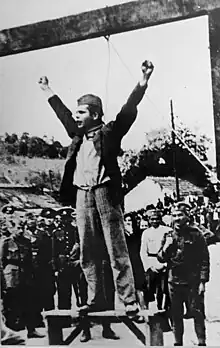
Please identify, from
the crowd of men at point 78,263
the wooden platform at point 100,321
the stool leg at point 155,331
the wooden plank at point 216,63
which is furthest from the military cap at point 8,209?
the wooden plank at point 216,63

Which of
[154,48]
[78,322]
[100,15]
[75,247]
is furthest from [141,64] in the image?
[78,322]

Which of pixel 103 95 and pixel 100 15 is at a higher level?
pixel 100 15

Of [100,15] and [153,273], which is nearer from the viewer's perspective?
[153,273]

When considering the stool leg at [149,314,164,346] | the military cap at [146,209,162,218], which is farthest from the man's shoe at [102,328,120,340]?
the military cap at [146,209,162,218]

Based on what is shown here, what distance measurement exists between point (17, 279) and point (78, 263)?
0.22 metres

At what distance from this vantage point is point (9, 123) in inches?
73.0

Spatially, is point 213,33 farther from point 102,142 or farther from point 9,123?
point 9,123

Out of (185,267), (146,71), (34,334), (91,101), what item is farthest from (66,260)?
(146,71)

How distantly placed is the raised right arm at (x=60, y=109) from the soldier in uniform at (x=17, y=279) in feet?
1.16

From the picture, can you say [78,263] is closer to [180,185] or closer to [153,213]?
[153,213]

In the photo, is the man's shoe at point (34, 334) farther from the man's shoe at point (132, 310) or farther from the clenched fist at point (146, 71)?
the clenched fist at point (146, 71)

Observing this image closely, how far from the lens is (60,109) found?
181 centimetres

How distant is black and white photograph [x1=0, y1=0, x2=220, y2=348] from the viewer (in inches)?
64.0

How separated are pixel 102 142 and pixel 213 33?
467 millimetres
